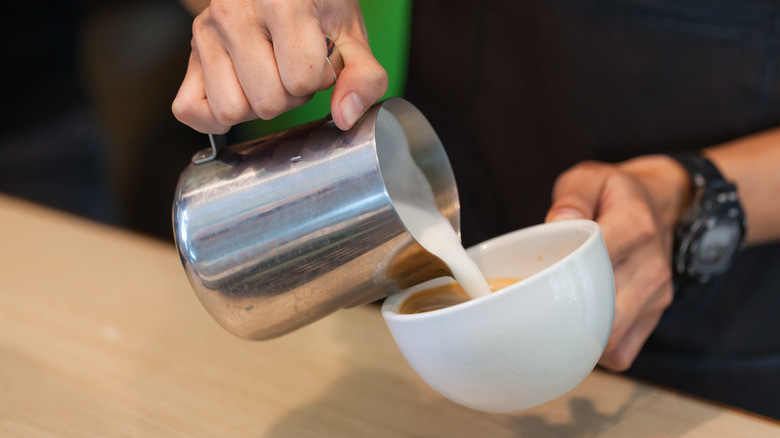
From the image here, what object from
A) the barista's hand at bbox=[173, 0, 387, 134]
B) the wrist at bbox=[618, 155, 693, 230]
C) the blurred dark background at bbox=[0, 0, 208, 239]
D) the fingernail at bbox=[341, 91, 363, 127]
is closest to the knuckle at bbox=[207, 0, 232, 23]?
the barista's hand at bbox=[173, 0, 387, 134]

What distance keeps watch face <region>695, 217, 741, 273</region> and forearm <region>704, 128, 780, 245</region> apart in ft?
0.22

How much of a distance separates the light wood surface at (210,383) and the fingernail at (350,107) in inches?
10.4

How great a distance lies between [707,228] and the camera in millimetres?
715

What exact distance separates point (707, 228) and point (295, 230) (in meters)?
0.49

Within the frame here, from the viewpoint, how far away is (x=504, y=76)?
964mm

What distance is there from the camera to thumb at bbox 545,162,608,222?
0.59 meters

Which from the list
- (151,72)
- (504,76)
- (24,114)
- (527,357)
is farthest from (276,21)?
(151,72)

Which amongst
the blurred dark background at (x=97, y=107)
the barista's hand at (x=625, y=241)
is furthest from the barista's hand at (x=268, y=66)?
the blurred dark background at (x=97, y=107)

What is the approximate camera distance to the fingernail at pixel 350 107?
448mm

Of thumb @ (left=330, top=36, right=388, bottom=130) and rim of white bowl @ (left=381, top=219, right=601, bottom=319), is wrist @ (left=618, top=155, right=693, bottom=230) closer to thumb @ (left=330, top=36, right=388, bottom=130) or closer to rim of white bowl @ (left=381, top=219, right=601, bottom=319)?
rim of white bowl @ (left=381, top=219, right=601, bottom=319)

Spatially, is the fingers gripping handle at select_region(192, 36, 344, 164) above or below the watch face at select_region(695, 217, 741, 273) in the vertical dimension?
above

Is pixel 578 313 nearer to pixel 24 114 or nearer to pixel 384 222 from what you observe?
pixel 384 222

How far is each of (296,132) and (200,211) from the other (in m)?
0.09

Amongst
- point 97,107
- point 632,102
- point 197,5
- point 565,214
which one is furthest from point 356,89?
point 97,107
